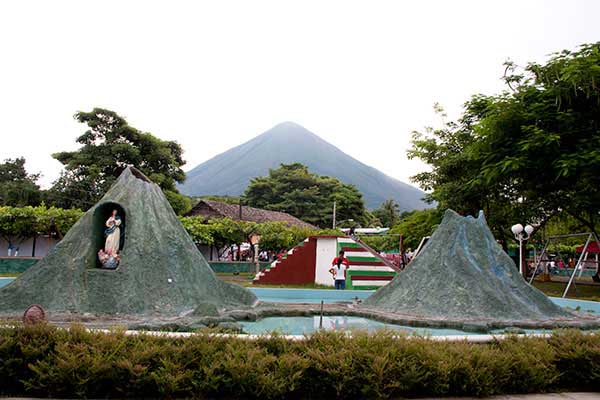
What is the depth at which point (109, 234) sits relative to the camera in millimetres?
12031

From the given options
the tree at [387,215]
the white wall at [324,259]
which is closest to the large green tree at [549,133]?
the white wall at [324,259]

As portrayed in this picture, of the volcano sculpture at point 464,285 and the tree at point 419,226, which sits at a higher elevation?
the tree at point 419,226

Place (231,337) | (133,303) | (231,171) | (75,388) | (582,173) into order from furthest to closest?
(231,171), (582,173), (133,303), (231,337), (75,388)

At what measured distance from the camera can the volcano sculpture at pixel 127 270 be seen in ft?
35.4

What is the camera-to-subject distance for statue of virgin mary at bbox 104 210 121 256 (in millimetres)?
11883

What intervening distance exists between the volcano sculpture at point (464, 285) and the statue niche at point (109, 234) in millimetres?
6895

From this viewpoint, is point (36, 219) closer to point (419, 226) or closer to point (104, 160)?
point (104, 160)

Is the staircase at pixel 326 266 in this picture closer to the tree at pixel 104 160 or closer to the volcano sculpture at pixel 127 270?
the volcano sculpture at pixel 127 270

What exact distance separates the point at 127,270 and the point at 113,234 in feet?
4.05

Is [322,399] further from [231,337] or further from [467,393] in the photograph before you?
[467,393]

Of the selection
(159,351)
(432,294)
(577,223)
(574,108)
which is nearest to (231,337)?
(159,351)

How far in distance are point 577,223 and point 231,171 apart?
553 feet

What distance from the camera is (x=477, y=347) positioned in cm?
644

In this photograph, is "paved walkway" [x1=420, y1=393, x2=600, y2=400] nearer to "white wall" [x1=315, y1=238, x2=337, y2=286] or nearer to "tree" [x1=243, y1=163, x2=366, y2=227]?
"white wall" [x1=315, y1=238, x2=337, y2=286]
